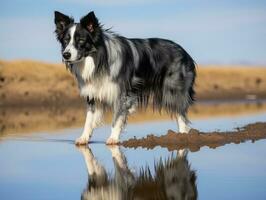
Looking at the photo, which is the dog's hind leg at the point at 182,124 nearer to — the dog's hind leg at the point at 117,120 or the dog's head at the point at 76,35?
the dog's hind leg at the point at 117,120

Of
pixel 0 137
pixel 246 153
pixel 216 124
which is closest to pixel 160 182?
pixel 246 153

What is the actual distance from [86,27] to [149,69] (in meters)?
1.60

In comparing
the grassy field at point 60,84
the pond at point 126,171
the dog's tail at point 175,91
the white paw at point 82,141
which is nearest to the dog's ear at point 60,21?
the white paw at point 82,141

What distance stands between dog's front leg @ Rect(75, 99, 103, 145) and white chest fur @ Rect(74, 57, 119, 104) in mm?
341

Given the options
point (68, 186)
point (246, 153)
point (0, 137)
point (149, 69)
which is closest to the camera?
point (68, 186)

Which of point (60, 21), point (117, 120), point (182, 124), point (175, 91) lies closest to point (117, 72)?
point (117, 120)

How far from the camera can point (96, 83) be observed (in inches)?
451

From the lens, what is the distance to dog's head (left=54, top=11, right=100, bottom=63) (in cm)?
1106

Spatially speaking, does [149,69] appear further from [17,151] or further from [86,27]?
[17,151]

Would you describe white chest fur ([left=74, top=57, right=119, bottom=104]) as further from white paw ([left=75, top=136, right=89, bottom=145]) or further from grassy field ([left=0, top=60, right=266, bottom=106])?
grassy field ([left=0, top=60, right=266, bottom=106])

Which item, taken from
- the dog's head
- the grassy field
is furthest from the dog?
the grassy field

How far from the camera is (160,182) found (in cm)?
737

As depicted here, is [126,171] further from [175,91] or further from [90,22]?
[175,91]

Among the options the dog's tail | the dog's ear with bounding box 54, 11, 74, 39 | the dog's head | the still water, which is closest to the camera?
the still water
